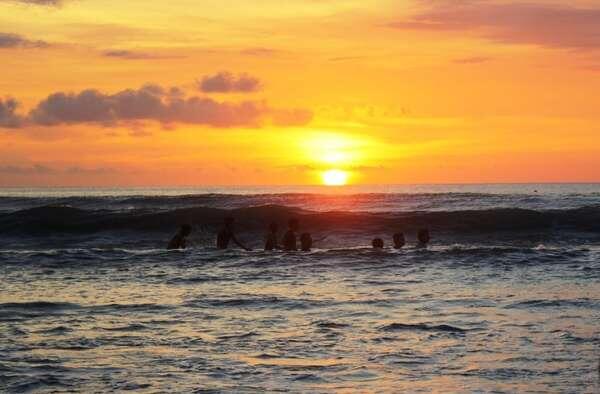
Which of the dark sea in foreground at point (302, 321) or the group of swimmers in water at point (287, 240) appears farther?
the group of swimmers in water at point (287, 240)

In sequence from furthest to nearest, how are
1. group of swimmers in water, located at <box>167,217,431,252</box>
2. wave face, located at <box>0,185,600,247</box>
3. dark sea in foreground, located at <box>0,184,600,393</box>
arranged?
1. wave face, located at <box>0,185,600,247</box>
2. group of swimmers in water, located at <box>167,217,431,252</box>
3. dark sea in foreground, located at <box>0,184,600,393</box>

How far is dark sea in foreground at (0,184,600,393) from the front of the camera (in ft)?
32.5

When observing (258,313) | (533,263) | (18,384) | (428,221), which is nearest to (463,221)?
(428,221)

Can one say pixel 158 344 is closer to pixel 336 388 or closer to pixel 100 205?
pixel 336 388

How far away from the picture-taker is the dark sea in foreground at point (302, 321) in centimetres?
991

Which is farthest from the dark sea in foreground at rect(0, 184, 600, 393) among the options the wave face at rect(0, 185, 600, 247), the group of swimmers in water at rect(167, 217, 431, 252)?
the wave face at rect(0, 185, 600, 247)

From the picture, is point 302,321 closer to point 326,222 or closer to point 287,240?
point 287,240

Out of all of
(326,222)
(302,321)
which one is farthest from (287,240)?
(326,222)

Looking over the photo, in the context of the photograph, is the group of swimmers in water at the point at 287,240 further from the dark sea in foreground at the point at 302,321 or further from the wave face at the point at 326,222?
the wave face at the point at 326,222

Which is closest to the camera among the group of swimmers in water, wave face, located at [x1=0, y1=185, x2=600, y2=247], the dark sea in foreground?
the dark sea in foreground

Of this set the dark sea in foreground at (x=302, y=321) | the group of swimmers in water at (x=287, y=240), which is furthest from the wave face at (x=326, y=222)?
the dark sea in foreground at (x=302, y=321)

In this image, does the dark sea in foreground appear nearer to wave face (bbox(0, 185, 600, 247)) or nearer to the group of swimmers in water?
the group of swimmers in water

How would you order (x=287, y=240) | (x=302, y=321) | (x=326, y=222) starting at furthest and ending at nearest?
(x=326, y=222)
(x=287, y=240)
(x=302, y=321)

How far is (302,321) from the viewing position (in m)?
13.7
